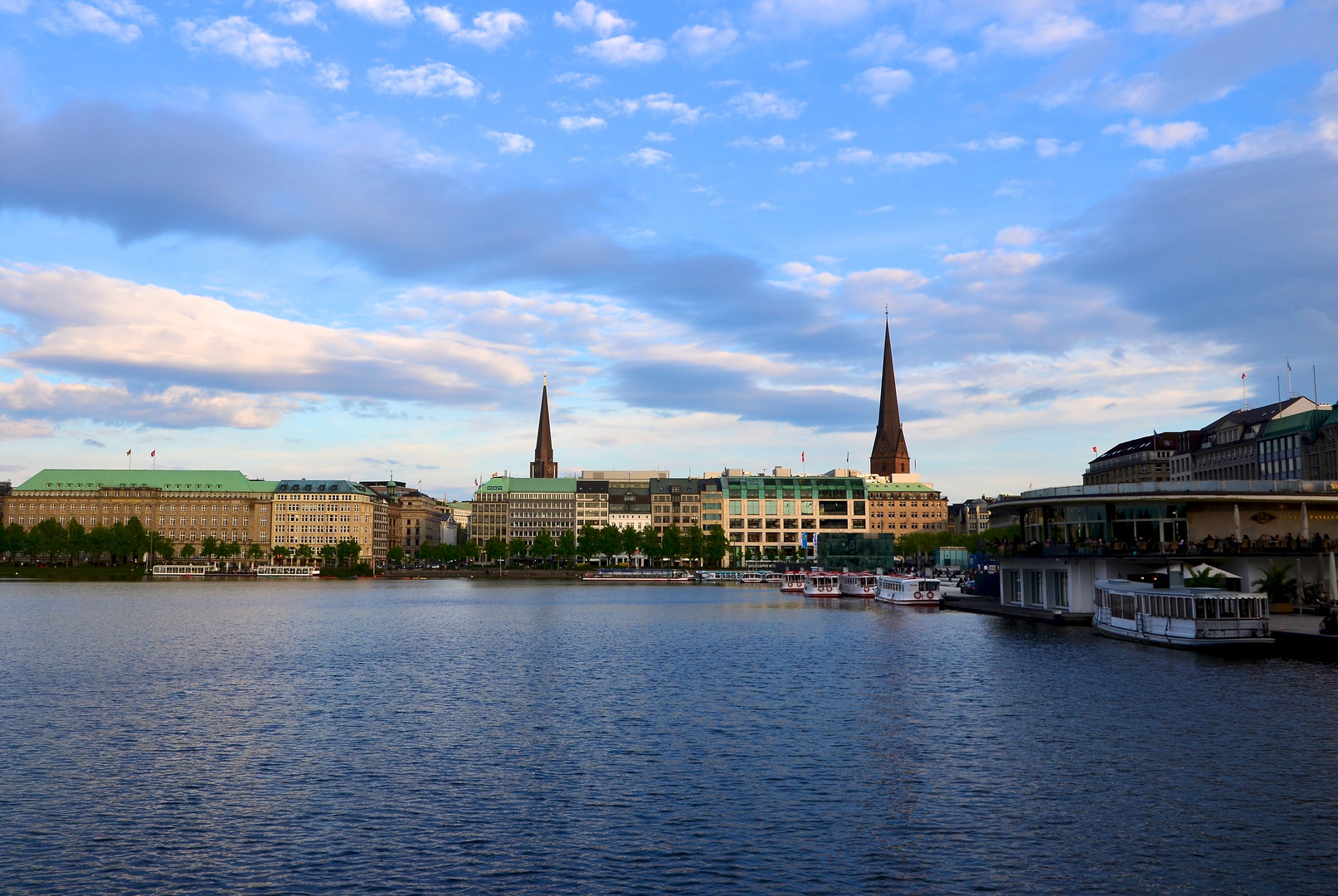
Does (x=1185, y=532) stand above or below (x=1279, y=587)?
above

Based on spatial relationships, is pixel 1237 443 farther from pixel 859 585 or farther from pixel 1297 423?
pixel 859 585

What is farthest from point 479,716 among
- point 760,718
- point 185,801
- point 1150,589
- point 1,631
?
point 1,631

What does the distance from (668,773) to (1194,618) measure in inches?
1652

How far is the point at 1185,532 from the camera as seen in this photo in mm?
79625

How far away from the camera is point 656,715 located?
43.0m

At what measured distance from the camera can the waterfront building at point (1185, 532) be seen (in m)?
76.6

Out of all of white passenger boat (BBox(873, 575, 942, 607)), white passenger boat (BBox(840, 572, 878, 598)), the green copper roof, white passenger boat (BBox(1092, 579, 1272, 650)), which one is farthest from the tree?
the green copper roof

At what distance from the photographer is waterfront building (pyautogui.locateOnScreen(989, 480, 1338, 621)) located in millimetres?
76625

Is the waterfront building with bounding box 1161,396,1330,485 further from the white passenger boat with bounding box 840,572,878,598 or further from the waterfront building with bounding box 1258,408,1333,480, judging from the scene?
the white passenger boat with bounding box 840,572,878,598

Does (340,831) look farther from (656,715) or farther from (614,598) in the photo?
(614,598)

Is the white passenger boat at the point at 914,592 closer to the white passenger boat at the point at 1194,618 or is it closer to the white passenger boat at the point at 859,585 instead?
the white passenger boat at the point at 859,585

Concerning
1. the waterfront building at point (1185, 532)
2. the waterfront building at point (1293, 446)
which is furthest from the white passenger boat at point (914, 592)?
the waterfront building at point (1293, 446)

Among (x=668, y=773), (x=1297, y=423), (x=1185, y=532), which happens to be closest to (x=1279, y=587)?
(x=1185, y=532)

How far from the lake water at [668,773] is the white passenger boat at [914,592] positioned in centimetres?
5724
